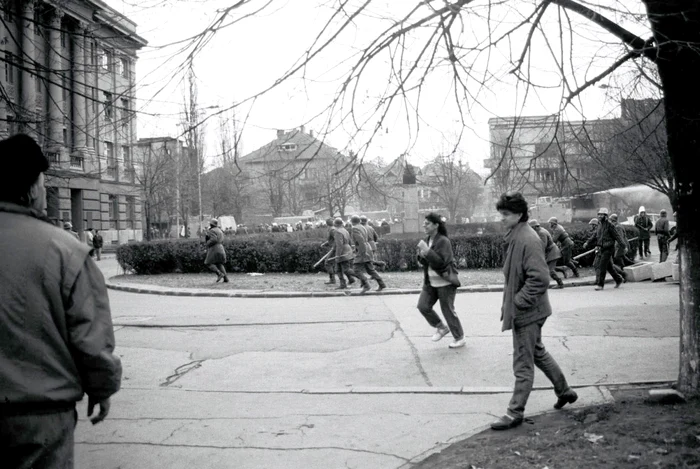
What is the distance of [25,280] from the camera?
2.49 metres

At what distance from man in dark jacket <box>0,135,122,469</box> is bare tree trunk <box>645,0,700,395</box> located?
455cm

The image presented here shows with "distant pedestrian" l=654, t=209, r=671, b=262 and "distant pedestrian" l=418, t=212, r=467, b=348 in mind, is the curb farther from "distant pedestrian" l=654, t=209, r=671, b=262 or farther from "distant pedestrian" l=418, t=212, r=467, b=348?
"distant pedestrian" l=418, t=212, r=467, b=348

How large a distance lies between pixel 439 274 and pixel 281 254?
1343 cm

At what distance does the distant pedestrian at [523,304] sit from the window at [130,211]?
155ft

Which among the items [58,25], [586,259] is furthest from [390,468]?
[586,259]

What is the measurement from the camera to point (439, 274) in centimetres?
835

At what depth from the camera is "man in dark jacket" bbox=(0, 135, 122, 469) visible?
7.91 feet

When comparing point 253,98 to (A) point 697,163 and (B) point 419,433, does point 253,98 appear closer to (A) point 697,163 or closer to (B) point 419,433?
(B) point 419,433

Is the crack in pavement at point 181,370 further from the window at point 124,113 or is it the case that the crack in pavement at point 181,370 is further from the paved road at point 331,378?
the window at point 124,113

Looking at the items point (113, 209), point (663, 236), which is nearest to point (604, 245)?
point (663, 236)

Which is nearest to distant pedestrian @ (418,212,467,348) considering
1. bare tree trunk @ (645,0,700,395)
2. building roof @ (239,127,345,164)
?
building roof @ (239,127,345,164)

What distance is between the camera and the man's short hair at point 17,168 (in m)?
2.61

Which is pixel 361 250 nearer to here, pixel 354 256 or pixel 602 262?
pixel 354 256

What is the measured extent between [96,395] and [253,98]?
128 inches
